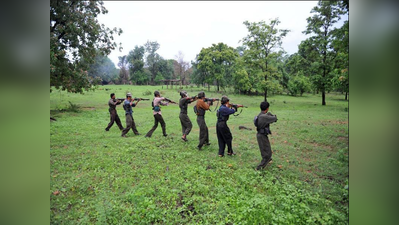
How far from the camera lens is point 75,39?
14711mm

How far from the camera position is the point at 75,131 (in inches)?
432

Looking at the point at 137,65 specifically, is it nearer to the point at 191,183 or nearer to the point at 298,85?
the point at 298,85

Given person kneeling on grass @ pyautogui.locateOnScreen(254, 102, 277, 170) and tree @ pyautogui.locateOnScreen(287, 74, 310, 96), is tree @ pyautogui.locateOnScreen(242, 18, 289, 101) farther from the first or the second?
person kneeling on grass @ pyautogui.locateOnScreen(254, 102, 277, 170)

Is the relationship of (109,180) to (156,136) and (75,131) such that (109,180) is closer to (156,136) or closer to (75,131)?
(156,136)

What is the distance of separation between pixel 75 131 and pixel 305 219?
435 inches

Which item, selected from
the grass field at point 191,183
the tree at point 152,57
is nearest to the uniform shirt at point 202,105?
the grass field at point 191,183

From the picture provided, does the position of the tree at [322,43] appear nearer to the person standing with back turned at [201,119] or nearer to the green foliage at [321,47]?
the green foliage at [321,47]

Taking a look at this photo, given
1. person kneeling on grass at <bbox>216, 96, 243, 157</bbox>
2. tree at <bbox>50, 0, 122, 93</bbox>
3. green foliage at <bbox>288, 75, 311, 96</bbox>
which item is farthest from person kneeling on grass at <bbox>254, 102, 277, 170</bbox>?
green foliage at <bbox>288, 75, 311, 96</bbox>

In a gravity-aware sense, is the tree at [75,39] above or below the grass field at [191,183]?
above

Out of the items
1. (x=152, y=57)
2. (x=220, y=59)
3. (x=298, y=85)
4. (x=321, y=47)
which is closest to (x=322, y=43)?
(x=321, y=47)

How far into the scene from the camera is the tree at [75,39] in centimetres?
1354

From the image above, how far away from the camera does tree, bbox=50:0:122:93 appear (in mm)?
13543
